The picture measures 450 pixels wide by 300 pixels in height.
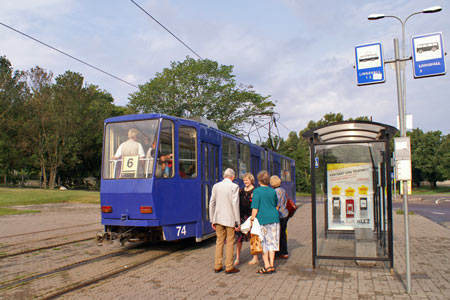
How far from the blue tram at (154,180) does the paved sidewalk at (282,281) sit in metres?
0.84

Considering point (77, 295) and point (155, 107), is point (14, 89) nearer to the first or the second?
point (155, 107)

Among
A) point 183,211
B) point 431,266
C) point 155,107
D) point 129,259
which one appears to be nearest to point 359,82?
point 431,266

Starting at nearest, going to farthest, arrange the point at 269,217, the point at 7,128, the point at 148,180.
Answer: the point at 269,217 < the point at 148,180 < the point at 7,128

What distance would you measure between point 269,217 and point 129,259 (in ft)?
10.8

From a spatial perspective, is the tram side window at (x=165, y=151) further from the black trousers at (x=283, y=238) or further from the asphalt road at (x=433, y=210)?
the asphalt road at (x=433, y=210)

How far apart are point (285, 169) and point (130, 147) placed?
15306 mm

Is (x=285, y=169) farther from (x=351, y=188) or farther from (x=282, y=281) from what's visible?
(x=282, y=281)

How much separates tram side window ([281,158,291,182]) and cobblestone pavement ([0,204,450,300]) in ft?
43.1

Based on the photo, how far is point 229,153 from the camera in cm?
1154

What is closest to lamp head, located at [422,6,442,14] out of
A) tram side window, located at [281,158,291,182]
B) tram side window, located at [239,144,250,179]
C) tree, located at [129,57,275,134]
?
tram side window, located at [239,144,250,179]

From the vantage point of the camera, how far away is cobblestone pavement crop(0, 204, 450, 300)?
18.1 feet

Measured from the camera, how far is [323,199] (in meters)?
9.32

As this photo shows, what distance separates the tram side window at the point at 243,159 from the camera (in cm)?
1268

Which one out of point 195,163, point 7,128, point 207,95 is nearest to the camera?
point 195,163
